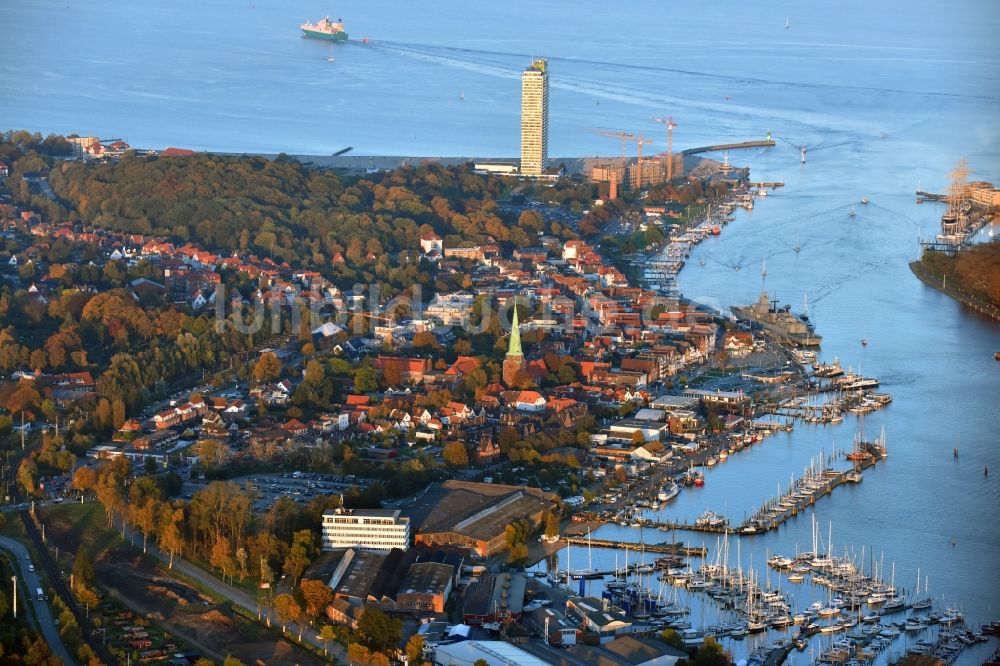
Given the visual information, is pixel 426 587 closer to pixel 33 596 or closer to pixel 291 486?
pixel 33 596

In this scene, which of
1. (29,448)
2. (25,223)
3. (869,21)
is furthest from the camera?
(869,21)

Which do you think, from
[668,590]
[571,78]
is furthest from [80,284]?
[571,78]

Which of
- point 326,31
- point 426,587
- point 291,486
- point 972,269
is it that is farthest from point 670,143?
point 426,587

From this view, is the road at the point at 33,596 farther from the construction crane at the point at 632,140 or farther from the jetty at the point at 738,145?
the jetty at the point at 738,145

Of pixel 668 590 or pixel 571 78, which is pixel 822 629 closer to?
pixel 668 590

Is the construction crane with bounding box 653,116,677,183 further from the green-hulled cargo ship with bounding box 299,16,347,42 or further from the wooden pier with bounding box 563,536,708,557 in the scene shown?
the wooden pier with bounding box 563,536,708,557

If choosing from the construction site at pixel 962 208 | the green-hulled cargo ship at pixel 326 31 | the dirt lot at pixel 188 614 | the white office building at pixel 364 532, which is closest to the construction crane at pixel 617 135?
the construction site at pixel 962 208
